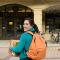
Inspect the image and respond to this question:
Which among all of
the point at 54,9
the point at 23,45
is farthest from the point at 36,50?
the point at 54,9

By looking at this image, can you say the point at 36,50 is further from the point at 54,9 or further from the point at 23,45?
the point at 54,9

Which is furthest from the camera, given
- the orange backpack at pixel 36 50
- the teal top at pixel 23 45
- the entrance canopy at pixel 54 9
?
the entrance canopy at pixel 54 9

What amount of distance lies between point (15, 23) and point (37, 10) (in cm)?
414

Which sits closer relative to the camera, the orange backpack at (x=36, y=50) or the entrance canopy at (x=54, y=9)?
the orange backpack at (x=36, y=50)

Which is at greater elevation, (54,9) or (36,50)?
(36,50)

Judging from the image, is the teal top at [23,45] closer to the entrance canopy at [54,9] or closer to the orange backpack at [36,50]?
the orange backpack at [36,50]

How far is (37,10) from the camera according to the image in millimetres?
29969

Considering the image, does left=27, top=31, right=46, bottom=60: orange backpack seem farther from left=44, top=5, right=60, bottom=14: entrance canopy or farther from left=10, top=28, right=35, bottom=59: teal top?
left=44, top=5, right=60, bottom=14: entrance canopy

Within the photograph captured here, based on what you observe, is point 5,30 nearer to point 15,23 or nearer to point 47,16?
point 15,23

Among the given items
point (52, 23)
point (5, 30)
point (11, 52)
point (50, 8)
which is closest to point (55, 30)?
point (52, 23)

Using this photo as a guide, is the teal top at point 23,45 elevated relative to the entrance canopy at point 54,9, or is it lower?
elevated

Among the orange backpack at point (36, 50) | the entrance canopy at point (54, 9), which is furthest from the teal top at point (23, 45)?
the entrance canopy at point (54, 9)

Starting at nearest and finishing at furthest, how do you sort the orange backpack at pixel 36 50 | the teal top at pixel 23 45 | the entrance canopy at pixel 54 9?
the orange backpack at pixel 36 50, the teal top at pixel 23 45, the entrance canopy at pixel 54 9

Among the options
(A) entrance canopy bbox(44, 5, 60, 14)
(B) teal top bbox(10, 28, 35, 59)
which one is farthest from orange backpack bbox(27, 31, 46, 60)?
(A) entrance canopy bbox(44, 5, 60, 14)
